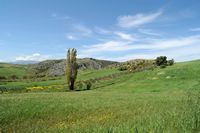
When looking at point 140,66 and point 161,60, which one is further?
point 140,66

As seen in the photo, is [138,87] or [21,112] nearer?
[21,112]

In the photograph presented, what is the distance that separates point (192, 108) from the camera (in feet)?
36.8

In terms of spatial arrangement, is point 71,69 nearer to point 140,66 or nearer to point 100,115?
point 140,66

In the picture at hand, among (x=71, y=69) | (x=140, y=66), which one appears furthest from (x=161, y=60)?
(x=71, y=69)

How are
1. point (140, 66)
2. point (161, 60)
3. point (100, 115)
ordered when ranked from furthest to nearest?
point (140, 66), point (161, 60), point (100, 115)

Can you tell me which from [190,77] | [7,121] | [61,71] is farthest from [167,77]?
[61,71]

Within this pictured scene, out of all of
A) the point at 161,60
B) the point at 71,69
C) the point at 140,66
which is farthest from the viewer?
the point at 140,66

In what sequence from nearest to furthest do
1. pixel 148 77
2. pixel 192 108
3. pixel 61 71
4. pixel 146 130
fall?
1. pixel 146 130
2. pixel 192 108
3. pixel 148 77
4. pixel 61 71

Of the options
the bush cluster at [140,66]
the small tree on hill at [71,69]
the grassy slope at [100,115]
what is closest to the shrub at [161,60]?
the bush cluster at [140,66]

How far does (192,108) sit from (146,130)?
2455mm

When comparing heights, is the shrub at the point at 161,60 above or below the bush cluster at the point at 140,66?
above

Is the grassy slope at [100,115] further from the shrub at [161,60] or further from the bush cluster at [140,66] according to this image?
the shrub at [161,60]

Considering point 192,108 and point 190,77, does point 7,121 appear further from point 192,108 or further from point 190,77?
point 190,77

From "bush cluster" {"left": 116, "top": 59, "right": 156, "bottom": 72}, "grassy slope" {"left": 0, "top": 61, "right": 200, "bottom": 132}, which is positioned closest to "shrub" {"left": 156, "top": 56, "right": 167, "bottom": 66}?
"bush cluster" {"left": 116, "top": 59, "right": 156, "bottom": 72}
